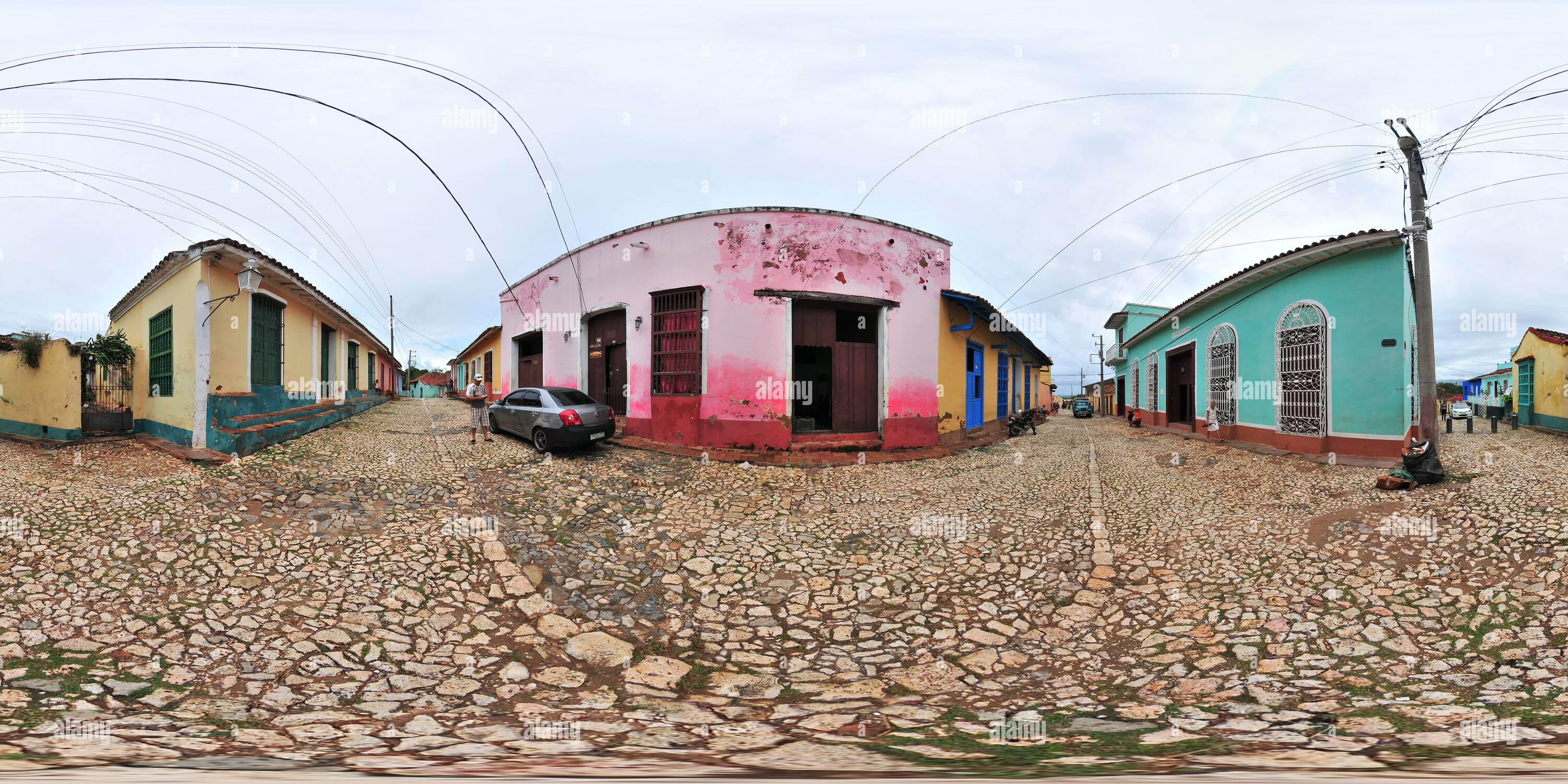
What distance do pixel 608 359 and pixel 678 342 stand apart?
2675 mm

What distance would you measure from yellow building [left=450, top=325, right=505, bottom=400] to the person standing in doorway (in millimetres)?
270

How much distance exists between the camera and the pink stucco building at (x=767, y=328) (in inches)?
420

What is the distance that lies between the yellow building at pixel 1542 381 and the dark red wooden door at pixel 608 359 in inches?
830

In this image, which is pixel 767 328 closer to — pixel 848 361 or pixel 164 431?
pixel 848 361

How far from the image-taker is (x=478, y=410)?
13.0 metres

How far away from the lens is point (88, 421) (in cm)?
1028

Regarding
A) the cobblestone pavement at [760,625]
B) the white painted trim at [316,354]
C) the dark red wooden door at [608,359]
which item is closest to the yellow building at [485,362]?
the white painted trim at [316,354]

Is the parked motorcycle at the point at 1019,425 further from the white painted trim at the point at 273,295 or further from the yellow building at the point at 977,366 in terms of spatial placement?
the white painted trim at the point at 273,295

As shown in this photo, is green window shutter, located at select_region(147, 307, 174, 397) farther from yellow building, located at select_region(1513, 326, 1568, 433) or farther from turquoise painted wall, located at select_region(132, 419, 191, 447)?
yellow building, located at select_region(1513, 326, 1568, 433)

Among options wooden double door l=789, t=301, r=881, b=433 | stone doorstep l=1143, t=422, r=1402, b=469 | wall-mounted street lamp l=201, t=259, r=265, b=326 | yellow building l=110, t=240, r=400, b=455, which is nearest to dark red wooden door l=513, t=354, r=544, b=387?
yellow building l=110, t=240, r=400, b=455

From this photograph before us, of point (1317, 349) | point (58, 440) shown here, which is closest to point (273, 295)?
point (58, 440)

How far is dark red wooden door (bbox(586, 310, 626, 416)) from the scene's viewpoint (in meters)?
12.5

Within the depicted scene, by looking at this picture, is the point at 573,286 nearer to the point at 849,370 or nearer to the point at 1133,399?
the point at 849,370

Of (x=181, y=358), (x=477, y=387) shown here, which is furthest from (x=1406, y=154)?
(x=477, y=387)
